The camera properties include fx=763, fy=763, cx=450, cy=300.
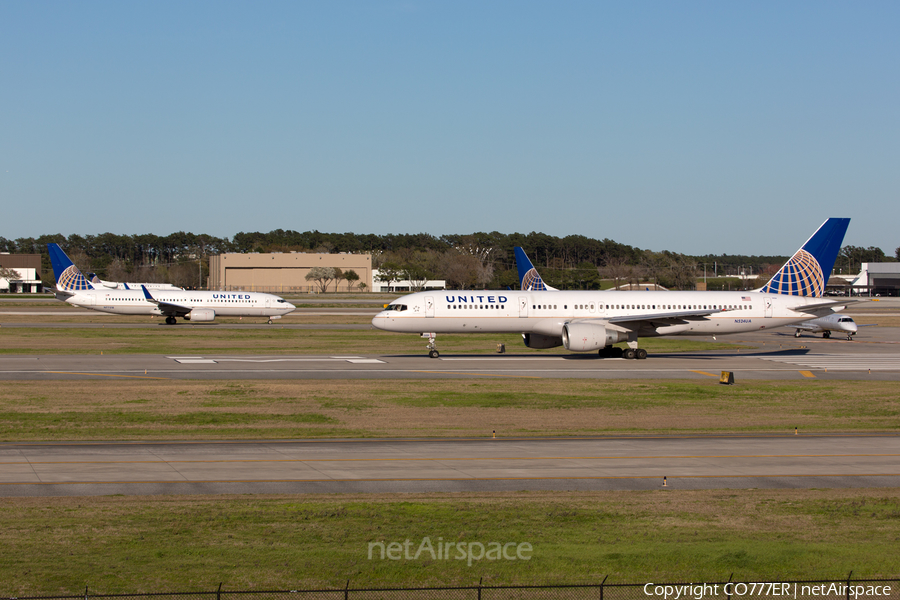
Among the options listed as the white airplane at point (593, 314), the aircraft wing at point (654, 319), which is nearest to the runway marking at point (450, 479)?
the white airplane at point (593, 314)

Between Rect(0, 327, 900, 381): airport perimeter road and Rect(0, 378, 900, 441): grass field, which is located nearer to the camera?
Rect(0, 378, 900, 441): grass field

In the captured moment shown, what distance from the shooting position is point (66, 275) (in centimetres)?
8538

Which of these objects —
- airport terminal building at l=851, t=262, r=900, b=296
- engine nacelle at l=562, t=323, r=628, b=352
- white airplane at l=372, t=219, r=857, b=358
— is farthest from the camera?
airport terminal building at l=851, t=262, r=900, b=296

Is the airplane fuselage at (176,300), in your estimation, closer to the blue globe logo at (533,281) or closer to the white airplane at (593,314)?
the blue globe logo at (533,281)

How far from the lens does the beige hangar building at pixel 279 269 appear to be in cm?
19450

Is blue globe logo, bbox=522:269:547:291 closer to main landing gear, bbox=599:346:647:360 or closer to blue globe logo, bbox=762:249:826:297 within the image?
blue globe logo, bbox=762:249:826:297

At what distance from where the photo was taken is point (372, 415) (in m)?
28.6

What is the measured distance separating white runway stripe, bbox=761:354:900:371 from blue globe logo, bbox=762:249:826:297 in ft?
Result: 18.1

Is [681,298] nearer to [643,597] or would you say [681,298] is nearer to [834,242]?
[834,242]

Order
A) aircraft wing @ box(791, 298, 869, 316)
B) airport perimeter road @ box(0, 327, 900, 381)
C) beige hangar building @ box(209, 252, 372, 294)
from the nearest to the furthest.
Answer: airport perimeter road @ box(0, 327, 900, 381)
aircraft wing @ box(791, 298, 869, 316)
beige hangar building @ box(209, 252, 372, 294)

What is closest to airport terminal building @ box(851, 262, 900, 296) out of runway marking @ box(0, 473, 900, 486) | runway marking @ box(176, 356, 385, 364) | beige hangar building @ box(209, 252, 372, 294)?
beige hangar building @ box(209, 252, 372, 294)

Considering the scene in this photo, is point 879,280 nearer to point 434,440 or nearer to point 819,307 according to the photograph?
point 819,307

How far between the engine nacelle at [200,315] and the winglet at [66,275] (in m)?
13.6

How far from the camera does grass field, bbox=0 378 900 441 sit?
26.0m
